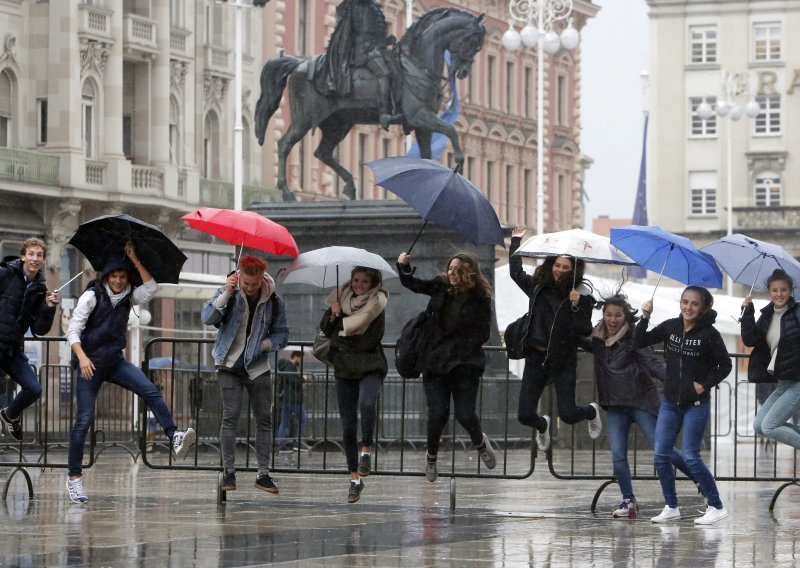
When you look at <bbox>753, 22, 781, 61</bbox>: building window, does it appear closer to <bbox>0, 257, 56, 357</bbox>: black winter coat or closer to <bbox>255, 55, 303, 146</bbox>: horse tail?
<bbox>255, 55, 303, 146</bbox>: horse tail

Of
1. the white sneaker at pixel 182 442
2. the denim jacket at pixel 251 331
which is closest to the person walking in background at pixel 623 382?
the denim jacket at pixel 251 331

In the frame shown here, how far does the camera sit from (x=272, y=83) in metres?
26.8

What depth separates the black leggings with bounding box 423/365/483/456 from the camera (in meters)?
14.8

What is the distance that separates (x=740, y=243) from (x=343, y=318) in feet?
9.23

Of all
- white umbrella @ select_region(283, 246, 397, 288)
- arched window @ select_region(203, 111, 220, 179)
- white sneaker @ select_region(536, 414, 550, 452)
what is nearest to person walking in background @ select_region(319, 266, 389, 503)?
white umbrella @ select_region(283, 246, 397, 288)

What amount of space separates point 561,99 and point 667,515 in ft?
209

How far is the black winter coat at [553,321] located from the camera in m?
14.8

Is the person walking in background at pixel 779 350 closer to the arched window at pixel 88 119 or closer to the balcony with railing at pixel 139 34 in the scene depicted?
the arched window at pixel 88 119

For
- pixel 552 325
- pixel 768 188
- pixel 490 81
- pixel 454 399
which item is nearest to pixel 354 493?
pixel 454 399

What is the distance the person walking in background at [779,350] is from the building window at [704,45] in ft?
237

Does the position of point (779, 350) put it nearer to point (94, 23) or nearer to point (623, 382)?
point (623, 382)

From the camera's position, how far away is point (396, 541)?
497 inches

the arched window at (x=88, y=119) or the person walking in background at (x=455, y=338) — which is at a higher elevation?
the arched window at (x=88, y=119)

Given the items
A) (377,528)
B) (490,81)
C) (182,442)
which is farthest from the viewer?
(490,81)
